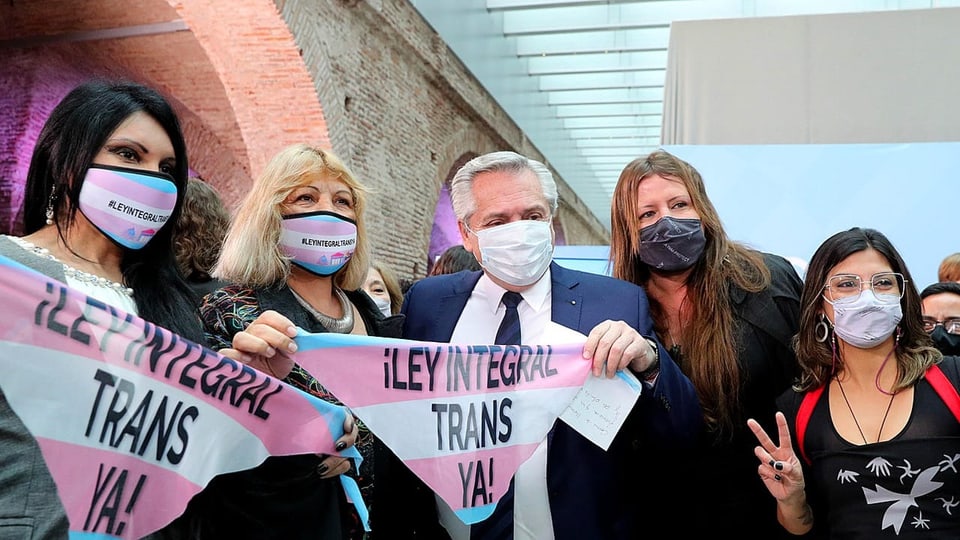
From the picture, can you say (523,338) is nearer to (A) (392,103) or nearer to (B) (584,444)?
(B) (584,444)

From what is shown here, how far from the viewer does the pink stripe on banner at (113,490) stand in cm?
136

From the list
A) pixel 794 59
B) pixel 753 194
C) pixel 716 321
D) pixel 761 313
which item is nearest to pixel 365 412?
pixel 716 321

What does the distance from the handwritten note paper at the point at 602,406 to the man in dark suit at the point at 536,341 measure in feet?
0.13

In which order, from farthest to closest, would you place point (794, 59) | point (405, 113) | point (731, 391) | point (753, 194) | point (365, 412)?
1. point (405, 113)
2. point (794, 59)
3. point (753, 194)
4. point (731, 391)
5. point (365, 412)

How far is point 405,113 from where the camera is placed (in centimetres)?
961

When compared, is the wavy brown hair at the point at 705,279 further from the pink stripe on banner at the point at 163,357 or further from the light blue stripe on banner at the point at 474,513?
the pink stripe on banner at the point at 163,357

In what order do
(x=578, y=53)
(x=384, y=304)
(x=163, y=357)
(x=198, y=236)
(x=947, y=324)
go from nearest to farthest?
(x=163, y=357) < (x=198, y=236) < (x=947, y=324) < (x=384, y=304) < (x=578, y=53)

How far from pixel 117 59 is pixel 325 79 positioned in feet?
13.2

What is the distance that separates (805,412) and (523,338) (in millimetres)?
912

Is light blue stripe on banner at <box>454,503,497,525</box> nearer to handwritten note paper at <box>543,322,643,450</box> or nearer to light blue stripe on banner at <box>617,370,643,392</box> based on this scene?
handwritten note paper at <box>543,322,643,450</box>

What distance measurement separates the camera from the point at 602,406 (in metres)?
1.88

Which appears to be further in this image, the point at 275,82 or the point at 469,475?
the point at 275,82

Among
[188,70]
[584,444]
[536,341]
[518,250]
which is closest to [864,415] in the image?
[584,444]

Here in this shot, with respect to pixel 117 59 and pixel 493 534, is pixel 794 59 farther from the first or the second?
pixel 117 59
